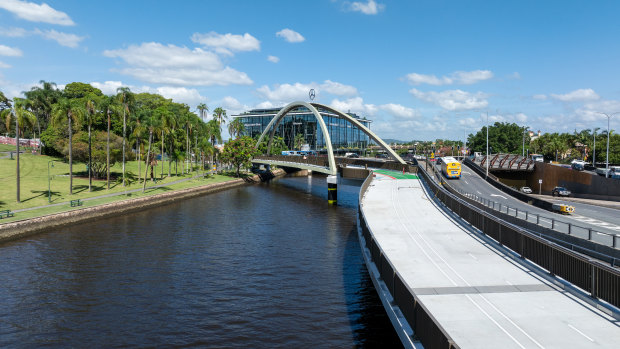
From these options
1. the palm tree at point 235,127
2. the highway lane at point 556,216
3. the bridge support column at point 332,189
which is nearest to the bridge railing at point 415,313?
the highway lane at point 556,216

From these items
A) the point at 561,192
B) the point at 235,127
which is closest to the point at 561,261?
the point at 561,192

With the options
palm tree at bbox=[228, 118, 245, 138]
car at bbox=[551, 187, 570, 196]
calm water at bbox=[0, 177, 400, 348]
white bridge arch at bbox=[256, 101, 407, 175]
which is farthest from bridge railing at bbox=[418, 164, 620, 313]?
palm tree at bbox=[228, 118, 245, 138]

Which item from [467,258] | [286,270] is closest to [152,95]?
[286,270]

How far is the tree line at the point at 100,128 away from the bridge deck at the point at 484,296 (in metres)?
48.3

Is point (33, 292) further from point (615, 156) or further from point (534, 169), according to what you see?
point (615, 156)

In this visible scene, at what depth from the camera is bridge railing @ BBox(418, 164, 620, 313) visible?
15.0 metres

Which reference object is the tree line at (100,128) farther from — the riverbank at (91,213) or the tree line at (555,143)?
the tree line at (555,143)

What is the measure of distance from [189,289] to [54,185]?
4917 cm

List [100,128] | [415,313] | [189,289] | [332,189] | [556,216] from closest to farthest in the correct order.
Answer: [415,313] → [189,289] → [556,216] → [332,189] → [100,128]

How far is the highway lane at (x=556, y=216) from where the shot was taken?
27.6m

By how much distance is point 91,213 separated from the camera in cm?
4953

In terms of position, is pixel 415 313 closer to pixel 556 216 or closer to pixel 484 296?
pixel 484 296

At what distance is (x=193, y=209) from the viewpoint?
194ft

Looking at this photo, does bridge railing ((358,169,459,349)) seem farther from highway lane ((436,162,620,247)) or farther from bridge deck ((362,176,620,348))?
highway lane ((436,162,620,247))
